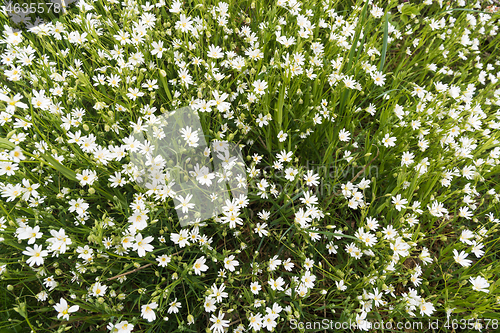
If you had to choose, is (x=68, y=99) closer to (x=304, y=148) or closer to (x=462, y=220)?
(x=304, y=148)

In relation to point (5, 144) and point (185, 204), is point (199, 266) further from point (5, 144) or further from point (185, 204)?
point (5, 144)

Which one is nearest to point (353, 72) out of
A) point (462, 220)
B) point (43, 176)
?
point (462, 220)

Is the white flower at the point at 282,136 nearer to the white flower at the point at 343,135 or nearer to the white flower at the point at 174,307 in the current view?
the white flower at the point at 343,135

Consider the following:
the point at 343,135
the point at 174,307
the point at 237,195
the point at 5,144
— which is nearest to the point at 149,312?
the point at 174,307

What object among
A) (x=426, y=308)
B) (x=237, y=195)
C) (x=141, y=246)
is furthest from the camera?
(x=237, y=195)

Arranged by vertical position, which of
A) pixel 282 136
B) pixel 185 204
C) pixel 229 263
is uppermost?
pixel 282 136

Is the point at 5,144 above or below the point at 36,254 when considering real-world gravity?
above

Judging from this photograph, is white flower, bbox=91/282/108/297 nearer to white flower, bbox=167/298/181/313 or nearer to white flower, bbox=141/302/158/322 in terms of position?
white flower, bbox=141/302/158/322

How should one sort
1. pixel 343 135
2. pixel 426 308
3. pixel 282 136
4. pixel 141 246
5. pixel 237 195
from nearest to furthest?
pixel 141 246 < pixel 426 308 < pixel 237 195 < pixel 282 136 < pixel 343 135

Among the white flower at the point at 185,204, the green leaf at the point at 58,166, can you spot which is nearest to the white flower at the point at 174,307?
the white flower at the point at 185,204
